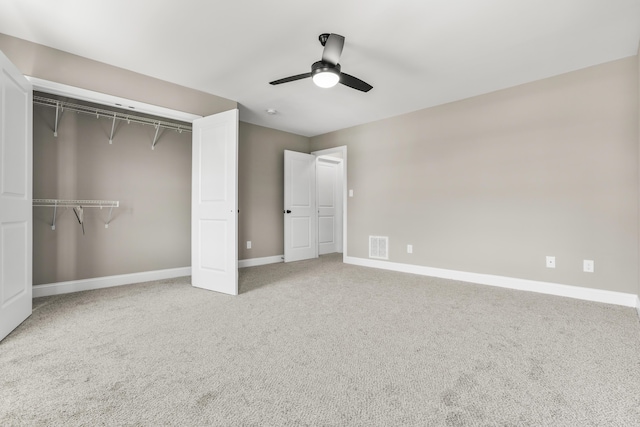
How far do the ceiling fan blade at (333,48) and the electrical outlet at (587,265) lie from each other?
3281 millimetres

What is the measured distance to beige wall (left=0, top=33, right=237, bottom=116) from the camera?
2.67 m

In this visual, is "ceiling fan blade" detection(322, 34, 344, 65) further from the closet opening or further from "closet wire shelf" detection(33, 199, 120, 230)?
"closet wire shelf" detection(33, 199, 120, 230)

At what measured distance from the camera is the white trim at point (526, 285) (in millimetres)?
2994

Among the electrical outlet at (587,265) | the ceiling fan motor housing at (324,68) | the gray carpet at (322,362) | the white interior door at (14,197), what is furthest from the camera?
the electrical outlet at (587,265)

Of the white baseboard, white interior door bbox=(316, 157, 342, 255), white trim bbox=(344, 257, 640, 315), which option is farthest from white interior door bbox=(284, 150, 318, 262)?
the white baseboard

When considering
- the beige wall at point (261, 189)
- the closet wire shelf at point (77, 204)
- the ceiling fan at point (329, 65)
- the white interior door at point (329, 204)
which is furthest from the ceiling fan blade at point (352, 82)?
the white interior door at point (329, 204)

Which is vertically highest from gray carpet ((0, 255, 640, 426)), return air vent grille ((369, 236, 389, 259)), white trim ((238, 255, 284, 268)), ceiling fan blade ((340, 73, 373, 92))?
ceiling fan blade ((340, 73, 373, 92))

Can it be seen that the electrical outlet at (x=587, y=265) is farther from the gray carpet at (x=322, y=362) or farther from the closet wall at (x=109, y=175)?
the closet wall at (x=109, y=175)

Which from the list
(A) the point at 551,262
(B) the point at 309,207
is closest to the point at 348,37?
(A) the point at 551,262

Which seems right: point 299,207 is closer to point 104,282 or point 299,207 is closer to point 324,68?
point 104,282

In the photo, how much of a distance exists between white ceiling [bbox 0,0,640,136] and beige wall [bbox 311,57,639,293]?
1.16 ft

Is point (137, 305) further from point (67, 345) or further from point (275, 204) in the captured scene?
point (275, 204)

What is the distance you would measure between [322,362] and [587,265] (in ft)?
10.2

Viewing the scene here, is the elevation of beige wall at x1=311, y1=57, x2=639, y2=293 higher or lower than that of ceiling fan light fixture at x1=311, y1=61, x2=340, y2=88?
lower
